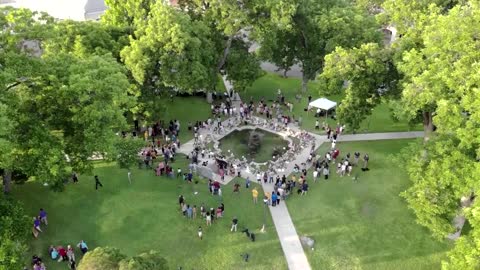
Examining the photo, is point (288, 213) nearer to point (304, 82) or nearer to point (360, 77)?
point (360, 77)

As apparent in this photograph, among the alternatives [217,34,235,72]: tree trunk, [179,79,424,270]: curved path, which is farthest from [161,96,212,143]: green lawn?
[217,34,235,72]: tree trunk

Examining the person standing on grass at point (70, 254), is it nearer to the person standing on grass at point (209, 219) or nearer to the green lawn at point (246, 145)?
the person standing on grass at point (209, 219)

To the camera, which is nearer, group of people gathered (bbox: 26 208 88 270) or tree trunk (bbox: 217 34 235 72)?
group of people gathered (bbox: 26 208 88 270)

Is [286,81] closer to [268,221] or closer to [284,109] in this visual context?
[284,109]

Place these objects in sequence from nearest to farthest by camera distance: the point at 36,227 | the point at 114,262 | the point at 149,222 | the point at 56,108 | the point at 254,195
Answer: the point at 114,262
the point at 56,108
the point at 36,227
the point at 149,222
the point at 254,195

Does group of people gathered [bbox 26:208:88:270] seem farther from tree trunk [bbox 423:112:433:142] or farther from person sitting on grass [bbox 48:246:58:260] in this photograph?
tree trunk [bbox 423:112:433:142]

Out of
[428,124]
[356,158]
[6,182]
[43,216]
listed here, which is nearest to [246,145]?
[356,158]

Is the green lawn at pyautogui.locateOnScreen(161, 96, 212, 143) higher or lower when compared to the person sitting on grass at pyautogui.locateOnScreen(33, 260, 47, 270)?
higher
